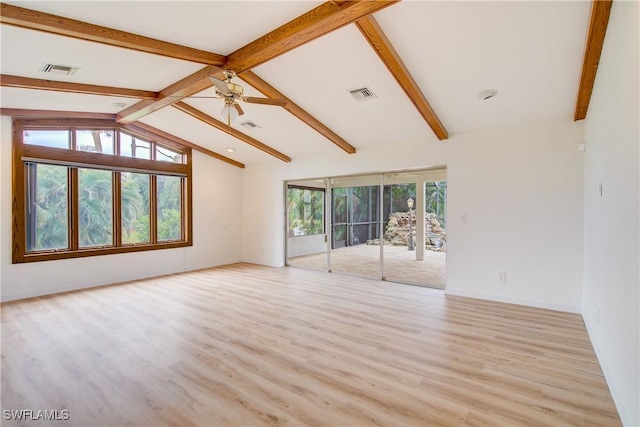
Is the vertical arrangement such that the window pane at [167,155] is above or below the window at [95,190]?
above

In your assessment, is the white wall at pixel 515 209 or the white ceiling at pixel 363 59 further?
the white wall at pixel 515 209

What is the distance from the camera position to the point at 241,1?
255 centimetres

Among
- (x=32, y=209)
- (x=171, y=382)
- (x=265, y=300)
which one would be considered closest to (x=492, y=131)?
(x=265, y=300)

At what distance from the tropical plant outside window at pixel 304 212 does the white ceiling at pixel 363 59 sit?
2.51 metres

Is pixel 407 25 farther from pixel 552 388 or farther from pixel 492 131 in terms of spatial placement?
pixel 552 388

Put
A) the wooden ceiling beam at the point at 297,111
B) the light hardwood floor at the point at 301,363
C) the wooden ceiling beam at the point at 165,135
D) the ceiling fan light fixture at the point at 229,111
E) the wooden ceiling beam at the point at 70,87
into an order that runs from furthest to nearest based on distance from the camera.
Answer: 1. the wooden ceiling beam at the point at 165,135
2. the wooden ceiling beam at the point at 297,111
3. the wooden ceiling beam at the point at 70,87
4. the ceiling fan light fixture at the point at 229,111
5. the light hardwood floor at the point at 301,363

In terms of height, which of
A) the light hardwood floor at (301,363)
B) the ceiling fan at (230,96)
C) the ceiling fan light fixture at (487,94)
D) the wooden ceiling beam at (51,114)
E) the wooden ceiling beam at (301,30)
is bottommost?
Answer: the light hardwood floor at (301,363)

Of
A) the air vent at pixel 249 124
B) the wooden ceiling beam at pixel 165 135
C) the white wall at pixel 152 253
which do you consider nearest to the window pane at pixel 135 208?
the white wall at pixel 152 253

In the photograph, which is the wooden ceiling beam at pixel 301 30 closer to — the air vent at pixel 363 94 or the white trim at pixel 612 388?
the air vent at pixel 363 94

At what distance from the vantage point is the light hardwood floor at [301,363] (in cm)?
208

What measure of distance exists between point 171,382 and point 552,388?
9.72ft

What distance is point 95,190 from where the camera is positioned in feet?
18.1

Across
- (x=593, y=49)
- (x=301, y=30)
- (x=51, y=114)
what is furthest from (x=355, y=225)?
(x=51, y=114)

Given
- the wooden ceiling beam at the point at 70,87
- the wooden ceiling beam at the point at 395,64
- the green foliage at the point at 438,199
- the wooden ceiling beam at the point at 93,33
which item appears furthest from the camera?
the green foliage at the point at 438,199
